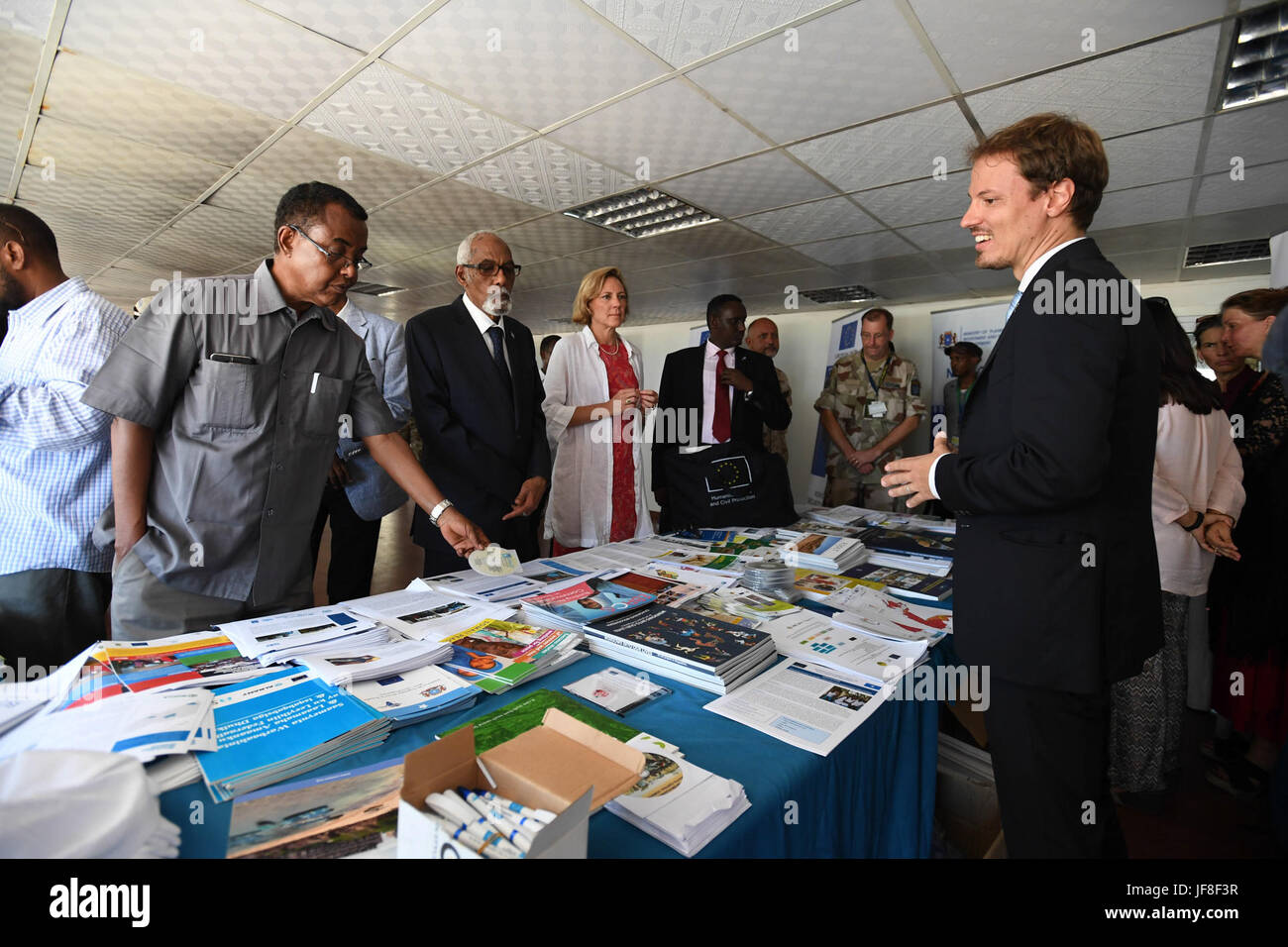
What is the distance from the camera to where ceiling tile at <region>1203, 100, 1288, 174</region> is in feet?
7.97

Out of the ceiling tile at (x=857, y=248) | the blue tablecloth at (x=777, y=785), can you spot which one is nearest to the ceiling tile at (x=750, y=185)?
the ceiling tile at (x=857, y=248)

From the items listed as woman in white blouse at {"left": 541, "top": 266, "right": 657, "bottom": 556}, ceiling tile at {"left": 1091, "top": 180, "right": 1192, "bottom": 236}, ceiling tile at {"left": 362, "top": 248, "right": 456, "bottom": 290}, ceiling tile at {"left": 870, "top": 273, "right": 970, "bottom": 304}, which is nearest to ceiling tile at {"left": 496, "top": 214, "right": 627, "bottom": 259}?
ceiling tile at {"left": 362, "top": 248, "right": 456, "bottom": 290}

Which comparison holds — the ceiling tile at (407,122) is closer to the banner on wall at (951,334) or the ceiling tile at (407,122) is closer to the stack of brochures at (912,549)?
the stack of brochures at (912,549)

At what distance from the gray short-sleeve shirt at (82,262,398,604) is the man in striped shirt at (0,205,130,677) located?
42cm

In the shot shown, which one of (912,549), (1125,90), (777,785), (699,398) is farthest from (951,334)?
(777,785)

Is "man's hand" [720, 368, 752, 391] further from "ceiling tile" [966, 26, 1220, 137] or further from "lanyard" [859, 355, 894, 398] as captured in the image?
"lanyard" [859, 355, 894, 398]

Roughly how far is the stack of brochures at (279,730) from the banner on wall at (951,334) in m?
4.93

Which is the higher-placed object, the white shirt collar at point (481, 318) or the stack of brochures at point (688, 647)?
the white shirt collar at point (481, 318)

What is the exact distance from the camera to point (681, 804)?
788 millimetres

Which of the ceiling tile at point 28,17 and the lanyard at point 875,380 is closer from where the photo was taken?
the ceiling tile at point 28,17

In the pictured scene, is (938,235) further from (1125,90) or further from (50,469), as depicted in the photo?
(50,469)

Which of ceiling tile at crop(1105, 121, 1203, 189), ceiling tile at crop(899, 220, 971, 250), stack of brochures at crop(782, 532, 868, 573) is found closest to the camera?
stack of brochures at crop(782, 532, 868, 573)

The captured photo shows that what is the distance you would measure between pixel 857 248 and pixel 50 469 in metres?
4.64

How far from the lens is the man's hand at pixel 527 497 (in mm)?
2318
